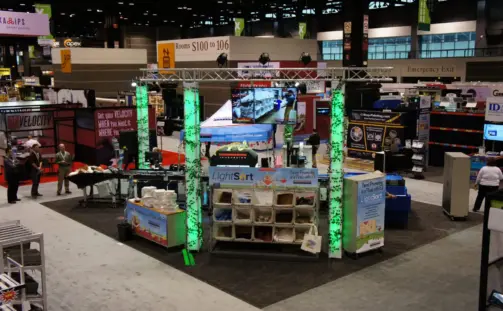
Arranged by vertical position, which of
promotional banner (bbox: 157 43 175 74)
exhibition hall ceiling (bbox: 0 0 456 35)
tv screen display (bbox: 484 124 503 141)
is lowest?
tv screen display (bbox: 484 124 503 141)

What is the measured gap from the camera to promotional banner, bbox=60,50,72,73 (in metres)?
26.8

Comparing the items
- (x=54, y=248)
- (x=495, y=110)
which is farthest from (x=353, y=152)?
→ (x=54, y=248)

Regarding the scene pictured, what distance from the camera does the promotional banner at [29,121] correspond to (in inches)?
661

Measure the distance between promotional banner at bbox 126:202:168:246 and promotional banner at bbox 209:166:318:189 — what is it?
1.20 m

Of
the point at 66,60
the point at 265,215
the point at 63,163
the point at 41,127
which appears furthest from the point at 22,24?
the point at 66,60

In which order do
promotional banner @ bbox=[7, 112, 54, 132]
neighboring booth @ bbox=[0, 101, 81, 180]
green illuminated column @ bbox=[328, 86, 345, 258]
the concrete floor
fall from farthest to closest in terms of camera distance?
promotional banner @ bbox=[7, 112, 54, 132]
neighboring booth @ bbox=[0, 101, 81, 180]
green illuminated column @ bbox=[328, 86, 345, 258]
the concrete floor

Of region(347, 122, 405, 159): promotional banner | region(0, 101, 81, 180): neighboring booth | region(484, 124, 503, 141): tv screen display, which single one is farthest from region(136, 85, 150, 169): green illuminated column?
region(484, 124, 503, 141): tv screen display

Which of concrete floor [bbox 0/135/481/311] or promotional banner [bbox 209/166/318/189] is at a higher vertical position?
promotional banner [bbox 209/166/318/189]

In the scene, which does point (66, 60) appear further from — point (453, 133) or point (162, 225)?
point (162, 225)

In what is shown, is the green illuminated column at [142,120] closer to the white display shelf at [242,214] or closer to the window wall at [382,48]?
the white display shelf at [242,214]

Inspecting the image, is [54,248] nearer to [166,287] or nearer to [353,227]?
[166,287]

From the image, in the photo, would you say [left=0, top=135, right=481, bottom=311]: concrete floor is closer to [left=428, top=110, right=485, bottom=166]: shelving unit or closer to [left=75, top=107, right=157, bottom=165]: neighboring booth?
[left=75, top=107, right=157, bottom=165]: neighboring booth

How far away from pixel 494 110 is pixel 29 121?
15227 mm

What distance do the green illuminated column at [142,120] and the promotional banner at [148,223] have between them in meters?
2.34
